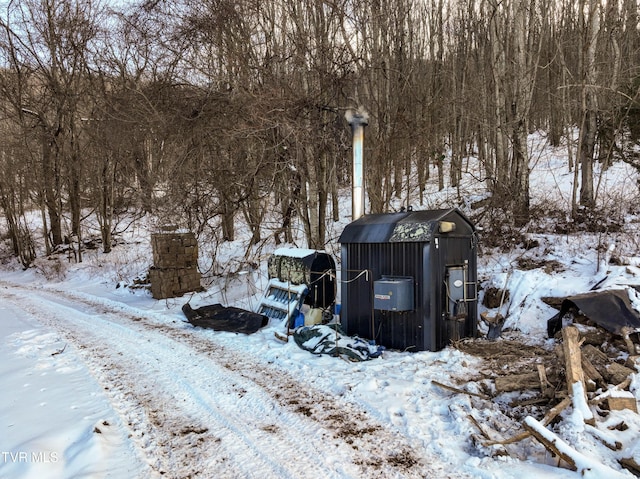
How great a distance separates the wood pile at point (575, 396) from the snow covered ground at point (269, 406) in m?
0.04

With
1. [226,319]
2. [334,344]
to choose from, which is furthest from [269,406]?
[226,319]

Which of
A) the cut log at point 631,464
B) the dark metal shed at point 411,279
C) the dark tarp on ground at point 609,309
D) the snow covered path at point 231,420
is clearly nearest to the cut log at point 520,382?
the cut log at point 631,464

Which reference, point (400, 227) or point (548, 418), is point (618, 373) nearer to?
point (548, 418)

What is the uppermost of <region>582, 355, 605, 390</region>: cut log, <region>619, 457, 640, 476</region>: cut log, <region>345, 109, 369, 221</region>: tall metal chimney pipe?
<region>345, 109, 369, 221</region>: tall metal chimney pipe

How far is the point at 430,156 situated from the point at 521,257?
4.70m

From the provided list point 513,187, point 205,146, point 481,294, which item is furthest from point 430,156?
point 205,146

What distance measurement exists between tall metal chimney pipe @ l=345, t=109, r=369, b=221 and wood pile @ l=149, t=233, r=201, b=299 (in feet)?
19.4

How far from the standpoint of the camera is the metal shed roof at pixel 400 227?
19.2 ft

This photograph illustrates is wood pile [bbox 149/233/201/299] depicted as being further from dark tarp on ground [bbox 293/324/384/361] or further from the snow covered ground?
dark tarp on ground [bbox 293/324/384/361]

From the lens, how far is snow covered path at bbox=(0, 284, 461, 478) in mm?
3227

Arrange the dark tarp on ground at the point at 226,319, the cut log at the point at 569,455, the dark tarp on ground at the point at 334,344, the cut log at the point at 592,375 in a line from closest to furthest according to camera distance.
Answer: the cut log at the point at 569,455, the cut log at the point at 592,375, the dark tarp on ground at the point at 334,344, the dark tarp on ground at the point at 226,319

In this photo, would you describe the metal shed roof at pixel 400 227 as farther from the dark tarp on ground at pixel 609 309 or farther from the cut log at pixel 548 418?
the cut log at pixel 548 418

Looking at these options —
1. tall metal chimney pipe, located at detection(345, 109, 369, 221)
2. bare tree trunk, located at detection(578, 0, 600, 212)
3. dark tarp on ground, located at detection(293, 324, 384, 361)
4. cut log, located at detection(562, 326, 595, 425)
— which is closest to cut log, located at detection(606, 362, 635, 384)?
cut log, located at detection(562, 326, 595, 425)

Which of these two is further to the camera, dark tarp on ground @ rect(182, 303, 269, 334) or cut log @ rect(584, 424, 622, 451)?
dark tarp on ground @ rect(182, 303, 269, 334)
